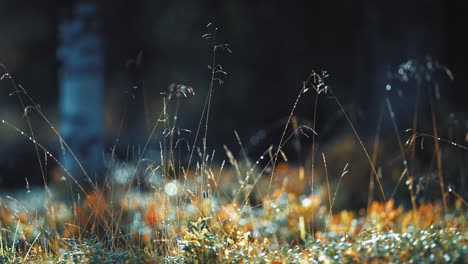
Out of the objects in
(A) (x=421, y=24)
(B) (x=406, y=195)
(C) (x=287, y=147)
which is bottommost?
(C) (x=287, y=147)

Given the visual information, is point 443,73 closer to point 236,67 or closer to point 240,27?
point 240,27

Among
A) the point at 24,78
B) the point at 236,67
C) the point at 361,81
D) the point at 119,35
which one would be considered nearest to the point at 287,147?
the point at 361,81

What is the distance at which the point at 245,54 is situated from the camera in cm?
1788

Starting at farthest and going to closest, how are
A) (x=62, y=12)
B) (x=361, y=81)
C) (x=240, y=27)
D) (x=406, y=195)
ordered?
(x=240, y=27)
(x=361, y=81)
(x=62, y=12)
(x=406, y=195)

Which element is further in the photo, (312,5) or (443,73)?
(312,5)

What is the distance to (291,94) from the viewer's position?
1752 centimetres

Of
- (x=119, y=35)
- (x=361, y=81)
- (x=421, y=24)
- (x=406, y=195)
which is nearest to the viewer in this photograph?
(x=406, y=195)

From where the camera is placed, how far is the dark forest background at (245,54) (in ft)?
37.7

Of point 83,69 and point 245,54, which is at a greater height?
point 83,69

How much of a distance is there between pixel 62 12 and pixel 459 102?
826cm

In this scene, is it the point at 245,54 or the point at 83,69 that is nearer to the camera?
the point at 83,69

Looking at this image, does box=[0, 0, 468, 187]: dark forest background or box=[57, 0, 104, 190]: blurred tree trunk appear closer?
box=[57, 0, 104, 190]: blurred tree trunk

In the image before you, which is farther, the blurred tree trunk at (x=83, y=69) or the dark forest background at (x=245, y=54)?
the dark forest background at (x=245, y=54)

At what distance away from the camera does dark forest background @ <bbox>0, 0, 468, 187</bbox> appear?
1150 centimetres
